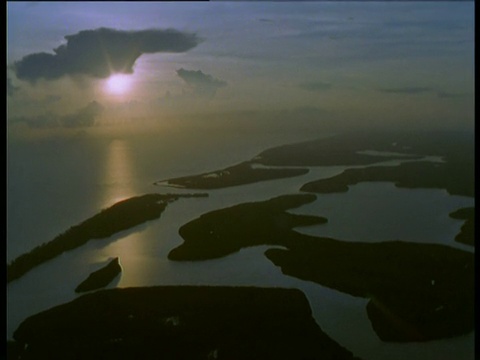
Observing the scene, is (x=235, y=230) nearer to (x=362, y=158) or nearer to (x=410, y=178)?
(x=410, y=178)

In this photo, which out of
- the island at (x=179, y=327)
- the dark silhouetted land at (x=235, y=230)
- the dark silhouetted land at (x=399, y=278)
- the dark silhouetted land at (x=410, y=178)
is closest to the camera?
the island at (x=179, y=327)

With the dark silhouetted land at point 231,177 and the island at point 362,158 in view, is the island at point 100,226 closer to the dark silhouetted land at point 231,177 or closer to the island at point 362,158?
the dark silhouetted land at point 231,177

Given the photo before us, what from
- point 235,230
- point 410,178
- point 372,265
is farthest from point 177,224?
point 410,178

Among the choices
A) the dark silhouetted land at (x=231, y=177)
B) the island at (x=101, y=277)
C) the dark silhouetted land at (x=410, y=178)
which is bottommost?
the island at (x=101, y=277)

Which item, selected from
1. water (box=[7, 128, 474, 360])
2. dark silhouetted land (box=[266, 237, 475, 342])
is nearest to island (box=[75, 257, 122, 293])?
water (box=[7, 128, 474, 360])

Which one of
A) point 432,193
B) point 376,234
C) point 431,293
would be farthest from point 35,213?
point 432,193

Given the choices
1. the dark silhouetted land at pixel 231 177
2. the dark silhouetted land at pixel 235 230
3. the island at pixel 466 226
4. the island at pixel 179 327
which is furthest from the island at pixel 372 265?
the dark silhouetted land at pixel 231 177

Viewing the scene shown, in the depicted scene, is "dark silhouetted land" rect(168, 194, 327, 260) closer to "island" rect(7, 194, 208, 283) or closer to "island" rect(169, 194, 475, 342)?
"island" rect(169, 194, 475, 342)
